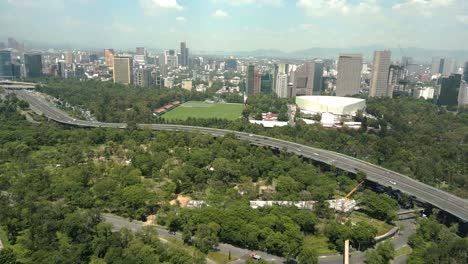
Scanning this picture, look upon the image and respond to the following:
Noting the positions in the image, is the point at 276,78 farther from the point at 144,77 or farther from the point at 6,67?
the point at 6,67

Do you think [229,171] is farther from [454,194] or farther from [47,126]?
[47,126]

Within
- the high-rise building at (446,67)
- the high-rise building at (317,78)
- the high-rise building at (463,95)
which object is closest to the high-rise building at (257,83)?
the high-rise building at (317,78)

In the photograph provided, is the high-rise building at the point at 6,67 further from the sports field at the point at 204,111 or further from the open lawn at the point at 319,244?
the open lawn at the point at 319,244

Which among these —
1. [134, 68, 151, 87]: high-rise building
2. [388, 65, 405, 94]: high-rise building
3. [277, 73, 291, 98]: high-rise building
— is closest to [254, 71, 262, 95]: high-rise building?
[277, 73, 291, 98]: high-rise building

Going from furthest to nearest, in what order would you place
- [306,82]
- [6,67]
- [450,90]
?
1. [6,67]
2. [306,82]
3. [450,90]

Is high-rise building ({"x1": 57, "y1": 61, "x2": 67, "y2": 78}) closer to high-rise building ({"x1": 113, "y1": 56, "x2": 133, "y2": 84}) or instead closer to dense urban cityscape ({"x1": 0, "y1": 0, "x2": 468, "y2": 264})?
high-rise building ({"x1": 113, "y1": 56, "x2": 133, "y2": 84})

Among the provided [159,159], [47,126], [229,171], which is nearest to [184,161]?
[159,159]

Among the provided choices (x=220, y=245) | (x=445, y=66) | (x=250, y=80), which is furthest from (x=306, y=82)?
(x=445, y=66)
